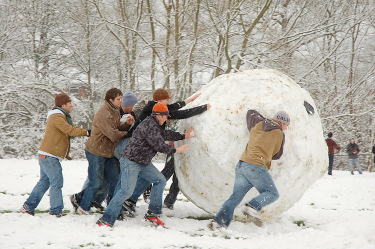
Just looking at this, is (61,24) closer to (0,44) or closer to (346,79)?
(0,44)

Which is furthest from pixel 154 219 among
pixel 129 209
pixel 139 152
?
pixel 139 152

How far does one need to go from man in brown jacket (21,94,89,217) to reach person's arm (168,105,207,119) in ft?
4.09

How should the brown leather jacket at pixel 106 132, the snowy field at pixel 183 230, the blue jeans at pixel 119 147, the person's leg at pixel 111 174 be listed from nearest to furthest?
1. the snowy field at pixel 183 230
2. the brown leather jacket at pixel 106 132
3. the blue jeans at pixel 119 147
4. the person's leg at pixel 111 174

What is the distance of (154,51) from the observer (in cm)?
1344

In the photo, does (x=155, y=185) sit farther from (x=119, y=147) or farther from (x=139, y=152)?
(x=119, y=147)

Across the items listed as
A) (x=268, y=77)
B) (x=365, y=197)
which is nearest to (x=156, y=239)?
(x=268, y=77)

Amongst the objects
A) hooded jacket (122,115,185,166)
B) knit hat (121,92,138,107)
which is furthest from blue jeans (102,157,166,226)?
knit hat (121,92,138,107)

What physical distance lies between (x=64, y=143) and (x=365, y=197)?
6.03m

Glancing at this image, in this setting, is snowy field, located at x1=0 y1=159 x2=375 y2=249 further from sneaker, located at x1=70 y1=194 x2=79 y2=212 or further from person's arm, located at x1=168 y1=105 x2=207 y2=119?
person's arm, located at x1=168 y1=105 x2=207 y2=119

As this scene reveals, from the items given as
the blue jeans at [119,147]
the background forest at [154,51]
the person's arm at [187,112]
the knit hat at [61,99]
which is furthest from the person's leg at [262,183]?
the background forest at [154,51]

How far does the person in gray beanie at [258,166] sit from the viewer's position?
392cm

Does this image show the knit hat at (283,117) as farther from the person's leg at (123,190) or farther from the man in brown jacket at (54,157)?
the man in brown jacket at (54,157)

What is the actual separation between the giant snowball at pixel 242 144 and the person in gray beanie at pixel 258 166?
207mm

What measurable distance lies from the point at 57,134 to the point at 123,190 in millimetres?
1294
